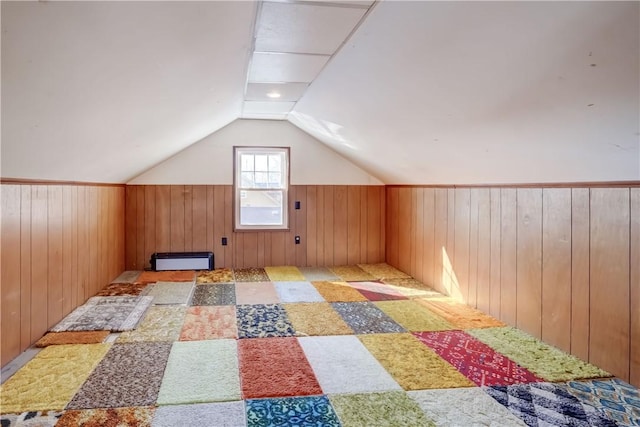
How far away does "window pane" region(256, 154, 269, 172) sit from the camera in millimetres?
6059

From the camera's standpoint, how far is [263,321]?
3.60 meters

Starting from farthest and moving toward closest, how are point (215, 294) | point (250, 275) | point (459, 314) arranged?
point (250, 275) < point (215, 294) < point (459, 314)

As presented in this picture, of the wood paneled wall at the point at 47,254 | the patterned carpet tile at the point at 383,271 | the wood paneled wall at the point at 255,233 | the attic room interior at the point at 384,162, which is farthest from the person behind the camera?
the wood paneled wall at the point at 255,233

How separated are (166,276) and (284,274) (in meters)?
1.39

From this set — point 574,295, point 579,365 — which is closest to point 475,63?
point 574,295

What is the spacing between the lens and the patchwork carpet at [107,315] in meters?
3.37

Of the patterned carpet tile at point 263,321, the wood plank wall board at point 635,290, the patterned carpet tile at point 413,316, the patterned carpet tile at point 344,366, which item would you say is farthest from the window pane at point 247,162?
the wood plank wall board at point 635,290

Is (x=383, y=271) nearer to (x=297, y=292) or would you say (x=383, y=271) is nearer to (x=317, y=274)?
(x=317, y=274)

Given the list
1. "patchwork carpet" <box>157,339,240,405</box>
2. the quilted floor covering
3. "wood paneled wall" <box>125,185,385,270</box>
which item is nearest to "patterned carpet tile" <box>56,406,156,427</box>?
the quilted floor covering

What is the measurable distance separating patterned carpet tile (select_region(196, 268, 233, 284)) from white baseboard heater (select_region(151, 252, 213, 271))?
0.15 metres

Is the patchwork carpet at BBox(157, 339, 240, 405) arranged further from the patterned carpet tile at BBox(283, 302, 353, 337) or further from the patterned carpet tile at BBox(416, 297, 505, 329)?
the patterned carpet tile at BBox(416, 297, 505, 329)

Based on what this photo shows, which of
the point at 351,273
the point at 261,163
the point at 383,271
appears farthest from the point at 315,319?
the point at 261,163

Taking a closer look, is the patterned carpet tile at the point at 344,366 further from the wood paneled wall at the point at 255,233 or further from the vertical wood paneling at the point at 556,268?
the wood paneled wall at the point at 255,233

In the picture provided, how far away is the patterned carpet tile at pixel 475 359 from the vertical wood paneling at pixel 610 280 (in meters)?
0.47
